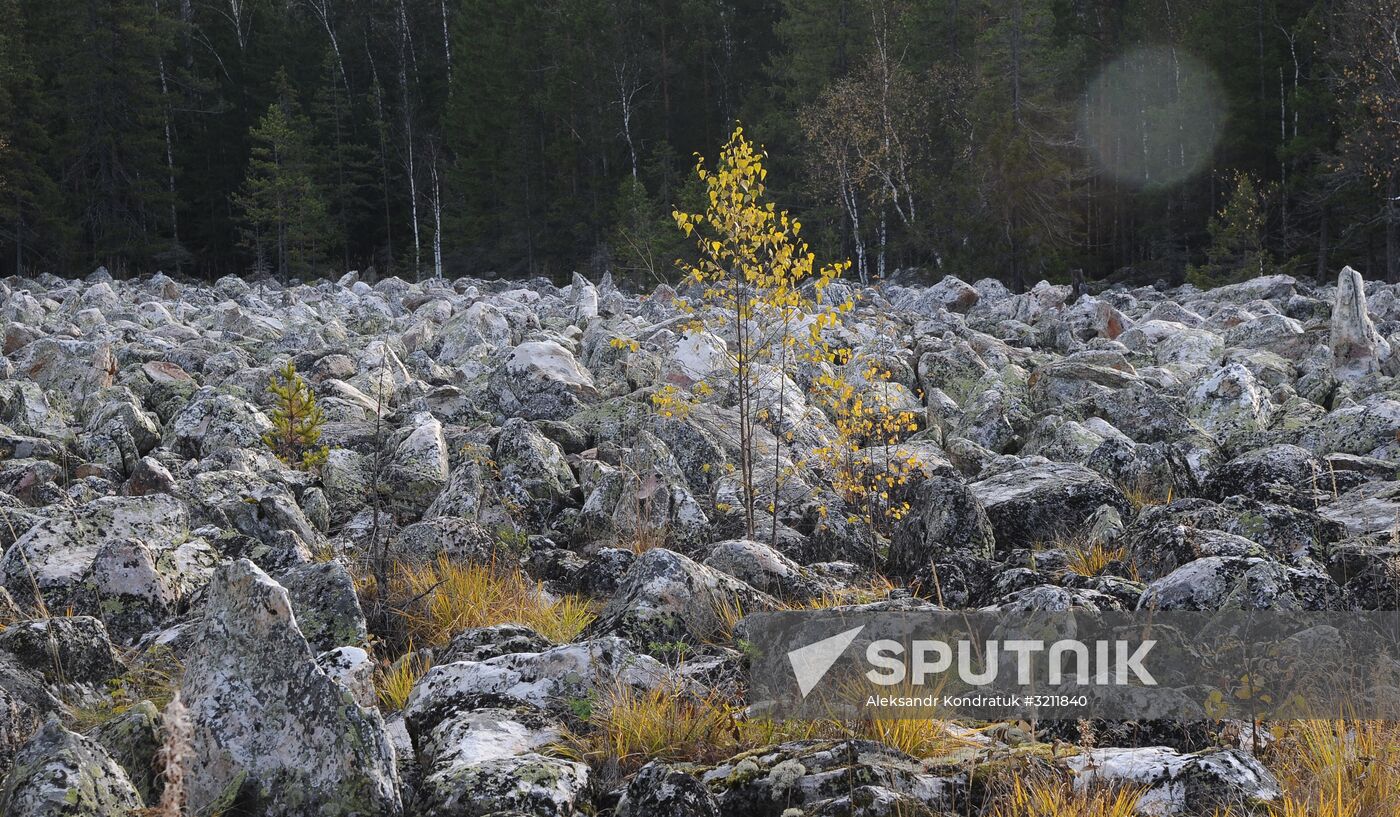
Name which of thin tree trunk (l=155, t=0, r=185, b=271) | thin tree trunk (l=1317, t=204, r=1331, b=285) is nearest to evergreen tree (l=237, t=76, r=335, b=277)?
thin tree trunk (l=155, t=0, r=185, b=271)

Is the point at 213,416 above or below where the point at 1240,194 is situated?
below

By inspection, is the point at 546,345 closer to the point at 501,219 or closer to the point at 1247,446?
the point at 1247,446

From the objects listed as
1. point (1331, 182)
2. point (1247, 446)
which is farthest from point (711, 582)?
point (1331, 182)

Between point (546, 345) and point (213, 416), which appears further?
point (546, 345)

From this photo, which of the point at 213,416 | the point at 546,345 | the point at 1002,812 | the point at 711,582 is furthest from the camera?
the point at 546,345

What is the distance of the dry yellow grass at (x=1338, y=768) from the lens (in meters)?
3.53

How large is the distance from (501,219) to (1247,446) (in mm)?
38677

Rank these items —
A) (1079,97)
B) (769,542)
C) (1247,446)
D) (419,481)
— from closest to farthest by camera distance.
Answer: (769,542), (419,481), (1247,446), (1079,97)

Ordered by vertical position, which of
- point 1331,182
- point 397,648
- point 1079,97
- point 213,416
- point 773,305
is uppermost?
point 1079,97

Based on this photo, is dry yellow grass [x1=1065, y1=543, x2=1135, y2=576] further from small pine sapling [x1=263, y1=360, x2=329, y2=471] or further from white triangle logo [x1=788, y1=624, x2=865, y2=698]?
small pine sapling [x1=263, y1=360, x2=329, y2=471]

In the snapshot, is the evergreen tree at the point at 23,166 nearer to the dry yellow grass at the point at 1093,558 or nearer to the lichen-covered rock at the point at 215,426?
the lichen-covered rock at the point at 215,426

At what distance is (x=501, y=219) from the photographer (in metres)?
45.5

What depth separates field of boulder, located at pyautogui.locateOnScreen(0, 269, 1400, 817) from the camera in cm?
386

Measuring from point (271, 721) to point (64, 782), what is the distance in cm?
65
